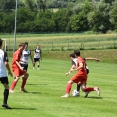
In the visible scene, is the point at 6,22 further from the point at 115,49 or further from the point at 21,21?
the point at 115,49

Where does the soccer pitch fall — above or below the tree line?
above

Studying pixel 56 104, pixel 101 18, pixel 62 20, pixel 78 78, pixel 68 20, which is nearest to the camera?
pixel 56 104

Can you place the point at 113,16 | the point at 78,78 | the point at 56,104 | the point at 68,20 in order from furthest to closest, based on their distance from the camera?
the point at 68,20 → the point at 113,16 → the point at 78,78 → the point at 56,104

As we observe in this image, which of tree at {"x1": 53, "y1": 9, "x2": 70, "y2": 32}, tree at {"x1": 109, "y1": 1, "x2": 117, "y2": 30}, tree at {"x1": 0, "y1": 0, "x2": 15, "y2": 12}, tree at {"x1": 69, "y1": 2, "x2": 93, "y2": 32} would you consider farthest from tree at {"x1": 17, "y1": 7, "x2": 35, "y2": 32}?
tree at {"x1": 0, "y1": 0, "x2": 15, "y2": 12}

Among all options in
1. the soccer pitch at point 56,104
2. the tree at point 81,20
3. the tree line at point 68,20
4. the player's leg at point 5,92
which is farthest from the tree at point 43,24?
the player's leg at point 5,92

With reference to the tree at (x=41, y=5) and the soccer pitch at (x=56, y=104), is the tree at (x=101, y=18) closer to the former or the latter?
the tree at (x=41, y=5)

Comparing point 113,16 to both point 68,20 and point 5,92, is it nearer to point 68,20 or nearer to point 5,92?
point 68,20

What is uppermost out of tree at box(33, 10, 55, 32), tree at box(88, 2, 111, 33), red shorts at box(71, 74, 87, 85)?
red shorts at box(71, 74, 87, 85)

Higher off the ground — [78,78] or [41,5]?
[78,78]

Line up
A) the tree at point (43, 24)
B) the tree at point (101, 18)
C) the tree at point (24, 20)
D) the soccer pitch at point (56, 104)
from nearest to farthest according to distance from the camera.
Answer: the soccer pitch at point (56, 104) → the tree at point (101, 18) → the tree at point (24, 20) → the tree at point (43, 24)

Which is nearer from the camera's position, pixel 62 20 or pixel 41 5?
pixel 62 20

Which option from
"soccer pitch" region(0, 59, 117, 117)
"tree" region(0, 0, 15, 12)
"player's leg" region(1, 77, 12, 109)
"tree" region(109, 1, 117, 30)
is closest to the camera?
"soccer pitch" region(0, 59, 117, 117)

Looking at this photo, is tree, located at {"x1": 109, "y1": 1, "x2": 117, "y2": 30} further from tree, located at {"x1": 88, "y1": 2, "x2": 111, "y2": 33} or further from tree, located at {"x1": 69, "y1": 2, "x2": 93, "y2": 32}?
tree, located at {"x1": 69, "y1": 2, "x2": 93, "y2": 32}

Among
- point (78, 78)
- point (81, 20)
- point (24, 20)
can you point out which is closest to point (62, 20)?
point (81, 20)
